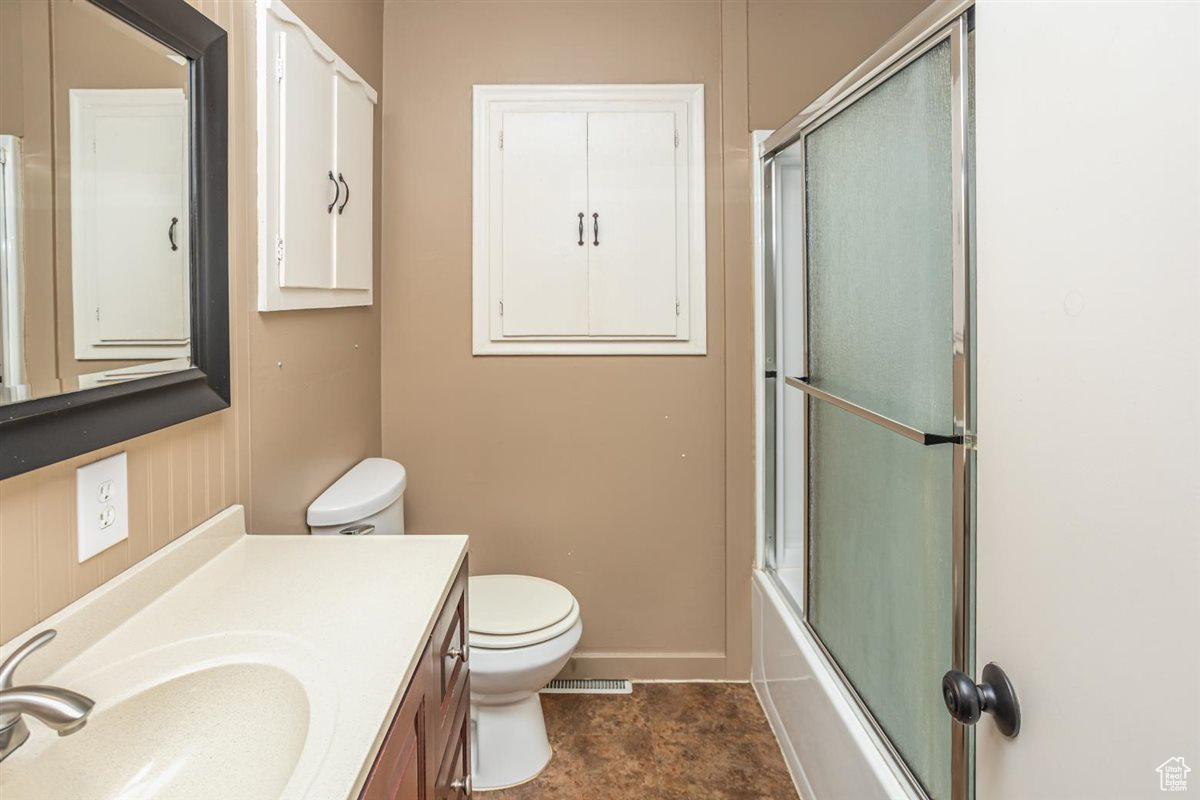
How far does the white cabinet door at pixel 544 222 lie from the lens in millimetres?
2455

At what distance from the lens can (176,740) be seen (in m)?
0.91

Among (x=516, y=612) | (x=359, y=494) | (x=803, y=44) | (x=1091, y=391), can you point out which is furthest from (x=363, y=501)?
(x=803, y=44)

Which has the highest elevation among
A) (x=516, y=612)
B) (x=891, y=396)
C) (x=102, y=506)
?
(x=891, y=396)

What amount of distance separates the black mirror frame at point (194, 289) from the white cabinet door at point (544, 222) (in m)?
1.19

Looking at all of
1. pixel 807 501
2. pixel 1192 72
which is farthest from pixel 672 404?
pixel 1192 72

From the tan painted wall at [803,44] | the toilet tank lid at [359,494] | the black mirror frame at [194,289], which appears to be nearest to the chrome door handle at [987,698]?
the black mirror frame at [194,289]

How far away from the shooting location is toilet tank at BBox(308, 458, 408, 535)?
1771 mm

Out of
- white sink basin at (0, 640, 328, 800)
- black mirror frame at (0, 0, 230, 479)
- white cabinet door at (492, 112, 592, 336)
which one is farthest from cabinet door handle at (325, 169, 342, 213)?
white sink basin at (0, 640, 328, 800)

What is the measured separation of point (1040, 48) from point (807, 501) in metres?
1.44

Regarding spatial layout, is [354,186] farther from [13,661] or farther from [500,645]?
[13,661]

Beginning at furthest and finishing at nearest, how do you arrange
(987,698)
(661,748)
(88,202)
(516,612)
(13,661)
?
(661,748), (516,612), (88,202), (987,698), (13,661)

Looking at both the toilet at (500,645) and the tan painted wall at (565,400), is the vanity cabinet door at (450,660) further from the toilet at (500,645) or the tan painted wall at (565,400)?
the tan painted wall at (565,400)

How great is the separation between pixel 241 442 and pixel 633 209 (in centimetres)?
150

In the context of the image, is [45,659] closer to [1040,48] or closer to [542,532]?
[1040,48]
